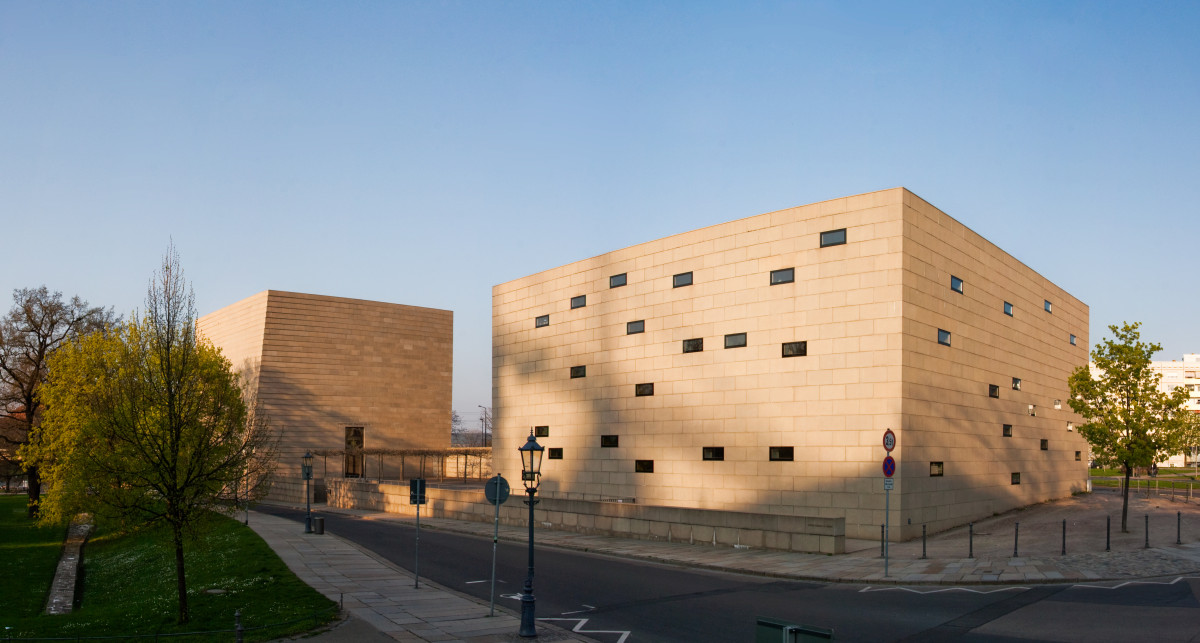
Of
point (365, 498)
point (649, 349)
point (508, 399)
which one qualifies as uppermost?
point (649, 349)

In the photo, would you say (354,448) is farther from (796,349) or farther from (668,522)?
(796,349)

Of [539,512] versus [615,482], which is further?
[615,482]

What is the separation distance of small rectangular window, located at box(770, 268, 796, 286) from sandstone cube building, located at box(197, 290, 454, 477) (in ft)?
178

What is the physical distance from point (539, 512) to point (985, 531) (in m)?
19.1

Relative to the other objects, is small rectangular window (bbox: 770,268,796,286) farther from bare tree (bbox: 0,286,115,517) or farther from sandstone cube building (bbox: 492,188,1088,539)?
bare tree (bbox: 0,286,115,517)

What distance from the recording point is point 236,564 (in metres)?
26.4

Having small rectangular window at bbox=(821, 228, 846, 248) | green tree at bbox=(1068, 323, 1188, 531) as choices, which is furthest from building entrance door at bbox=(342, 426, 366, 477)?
green tree at bbox=(1068, 323, 1188, 531)

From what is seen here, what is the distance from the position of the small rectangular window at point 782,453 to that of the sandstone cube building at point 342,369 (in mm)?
52984

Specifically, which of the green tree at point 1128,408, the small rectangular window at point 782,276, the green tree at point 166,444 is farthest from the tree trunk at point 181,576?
the green tree at point 1128,408

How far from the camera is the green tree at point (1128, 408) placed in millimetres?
29234

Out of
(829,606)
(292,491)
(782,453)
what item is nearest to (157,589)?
(829,606)

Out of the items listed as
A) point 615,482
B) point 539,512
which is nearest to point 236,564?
point 539,512

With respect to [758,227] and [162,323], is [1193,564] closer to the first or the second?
[758,227]

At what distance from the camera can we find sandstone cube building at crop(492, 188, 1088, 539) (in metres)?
30.5
